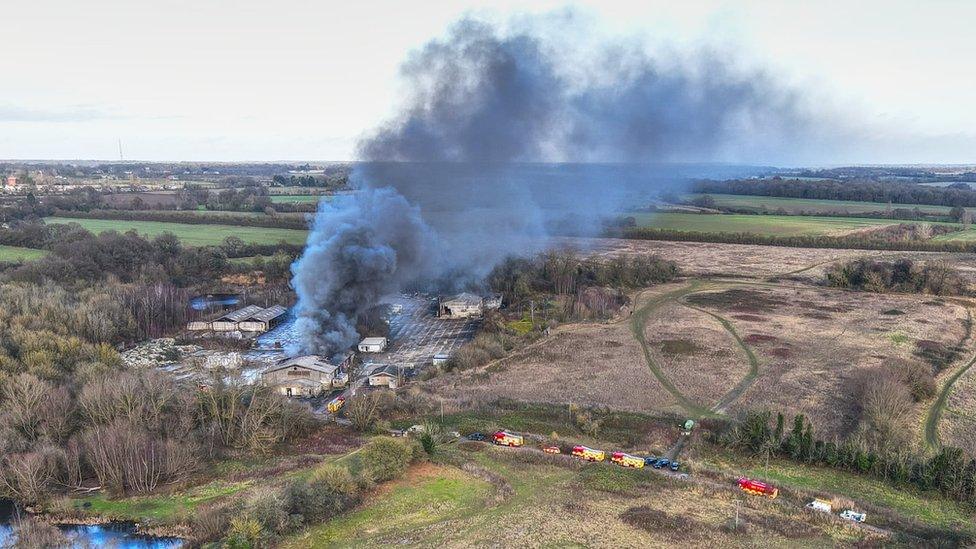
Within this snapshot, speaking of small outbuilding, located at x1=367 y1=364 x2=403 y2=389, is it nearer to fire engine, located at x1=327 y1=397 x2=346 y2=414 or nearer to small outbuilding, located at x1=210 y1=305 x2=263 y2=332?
fire engine, located at x1=327 y1=397 x2=346 y2=414

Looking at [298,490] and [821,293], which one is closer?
[298,490]

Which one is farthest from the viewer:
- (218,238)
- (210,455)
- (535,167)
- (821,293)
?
(218,238)

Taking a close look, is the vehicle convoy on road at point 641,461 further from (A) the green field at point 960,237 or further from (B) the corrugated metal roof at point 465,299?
(A) the green field at point 960,237

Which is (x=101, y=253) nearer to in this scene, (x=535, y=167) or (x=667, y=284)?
(x=535, y=167)

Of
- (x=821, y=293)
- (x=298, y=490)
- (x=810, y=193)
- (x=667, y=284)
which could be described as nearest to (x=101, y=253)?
(x=298, y=490)

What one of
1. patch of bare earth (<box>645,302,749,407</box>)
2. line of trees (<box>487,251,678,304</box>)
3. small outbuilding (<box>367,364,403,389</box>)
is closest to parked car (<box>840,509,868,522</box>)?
patch of bare earth (<box>645,302,749,407</box>)

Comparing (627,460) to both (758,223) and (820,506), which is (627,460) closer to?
(820,506)

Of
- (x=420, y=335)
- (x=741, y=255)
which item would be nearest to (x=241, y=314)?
(x=420, y=335)
